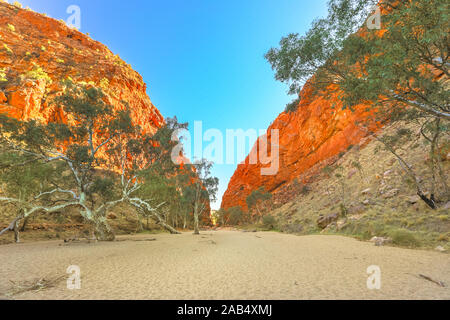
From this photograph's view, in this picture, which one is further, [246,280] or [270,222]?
[270,222]

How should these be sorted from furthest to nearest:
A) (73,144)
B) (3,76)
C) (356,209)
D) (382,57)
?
1. (3,76)
2. (356,209)
3. (73,144)
4. (382,57)

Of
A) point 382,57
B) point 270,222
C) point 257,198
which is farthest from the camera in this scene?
point 257,198

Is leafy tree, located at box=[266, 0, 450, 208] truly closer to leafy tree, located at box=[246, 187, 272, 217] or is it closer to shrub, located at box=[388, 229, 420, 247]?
shrub, located at box=[388, 229, 420, 247]

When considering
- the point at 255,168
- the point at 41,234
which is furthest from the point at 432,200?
the point at 255,168

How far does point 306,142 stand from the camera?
63219 millimetres

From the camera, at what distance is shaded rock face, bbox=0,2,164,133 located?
122 feet

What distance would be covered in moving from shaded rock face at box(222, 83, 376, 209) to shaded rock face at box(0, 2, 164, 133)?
4814 cm

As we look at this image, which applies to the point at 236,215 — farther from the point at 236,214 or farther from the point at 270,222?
the point at 270,222

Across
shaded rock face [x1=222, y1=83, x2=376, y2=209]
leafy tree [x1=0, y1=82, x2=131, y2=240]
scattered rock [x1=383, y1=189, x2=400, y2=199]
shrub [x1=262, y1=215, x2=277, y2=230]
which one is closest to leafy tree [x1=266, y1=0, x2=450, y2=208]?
scattered rock [x1=383, y1=189, x2=400, y2=199]

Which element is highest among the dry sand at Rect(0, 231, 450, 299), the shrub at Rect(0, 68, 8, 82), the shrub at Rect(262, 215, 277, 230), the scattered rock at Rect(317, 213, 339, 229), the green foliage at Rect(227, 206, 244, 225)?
the shrub at Rect(0, 68, 8, 82)

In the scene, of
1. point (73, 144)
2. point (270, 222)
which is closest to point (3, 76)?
point (73, 144)

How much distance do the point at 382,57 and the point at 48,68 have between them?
70.6 m
